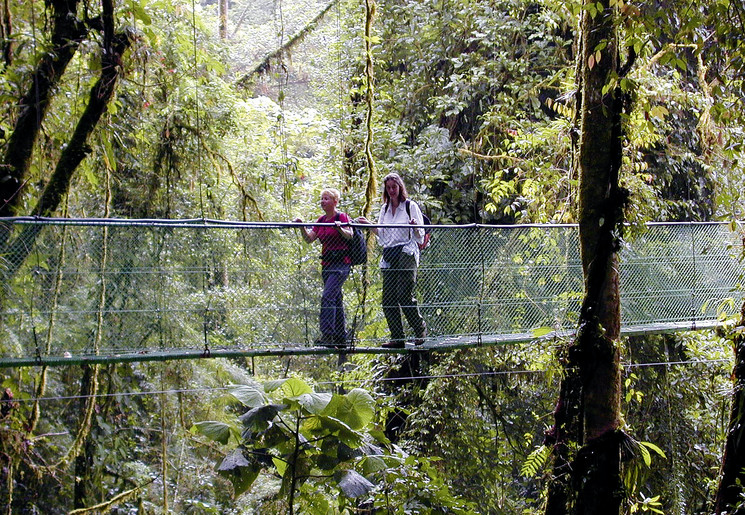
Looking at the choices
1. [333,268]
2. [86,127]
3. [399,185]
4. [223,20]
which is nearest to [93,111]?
[86,127]

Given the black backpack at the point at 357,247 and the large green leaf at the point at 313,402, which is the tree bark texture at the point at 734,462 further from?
the black backpack at the point at 357,247

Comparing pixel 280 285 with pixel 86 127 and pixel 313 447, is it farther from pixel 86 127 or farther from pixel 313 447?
pixel 86 127

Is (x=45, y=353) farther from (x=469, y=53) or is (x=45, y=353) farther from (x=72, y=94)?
(x=469, y=53)

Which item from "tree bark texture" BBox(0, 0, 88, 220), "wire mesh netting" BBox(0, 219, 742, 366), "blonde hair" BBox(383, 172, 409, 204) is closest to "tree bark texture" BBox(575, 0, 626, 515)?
"wire mesh netting" BBox(0, 219, 742, 366)

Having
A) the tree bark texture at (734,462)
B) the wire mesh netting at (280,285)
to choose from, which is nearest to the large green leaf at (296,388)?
the wire mesh netting at (280,285)

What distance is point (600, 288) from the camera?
276 centimetres

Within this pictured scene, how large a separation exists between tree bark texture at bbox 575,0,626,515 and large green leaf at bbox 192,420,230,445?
137 centimetres

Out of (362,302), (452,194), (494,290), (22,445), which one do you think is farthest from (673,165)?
(22,445)

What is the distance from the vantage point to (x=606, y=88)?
2494mm

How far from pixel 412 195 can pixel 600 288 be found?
3.03 m

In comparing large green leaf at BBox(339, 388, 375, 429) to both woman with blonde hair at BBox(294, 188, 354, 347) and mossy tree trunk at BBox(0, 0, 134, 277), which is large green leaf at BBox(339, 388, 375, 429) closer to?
woman with blonde hair at BBox(294, 188, 354, 347)

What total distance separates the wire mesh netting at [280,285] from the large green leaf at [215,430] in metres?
0.31

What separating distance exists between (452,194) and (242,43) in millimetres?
6127

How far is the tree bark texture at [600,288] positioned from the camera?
2.72 metres
